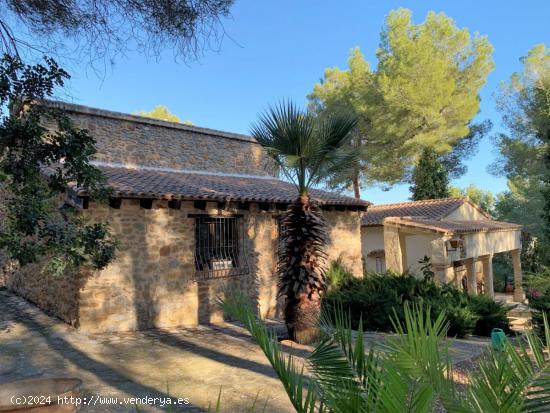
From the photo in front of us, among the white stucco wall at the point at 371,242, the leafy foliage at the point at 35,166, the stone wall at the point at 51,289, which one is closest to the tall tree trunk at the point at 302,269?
the leafy foliage at the point at 35,166

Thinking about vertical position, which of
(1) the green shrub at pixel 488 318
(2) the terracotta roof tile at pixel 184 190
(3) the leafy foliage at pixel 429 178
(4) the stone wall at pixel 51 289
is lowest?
(1) the green shrub at pixel 488 318

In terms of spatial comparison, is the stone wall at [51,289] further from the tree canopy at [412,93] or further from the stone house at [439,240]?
the tree canopy at [412,93]

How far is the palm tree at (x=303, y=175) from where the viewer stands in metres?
6.57

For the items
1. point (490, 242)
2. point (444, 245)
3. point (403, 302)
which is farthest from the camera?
point (490, 242)

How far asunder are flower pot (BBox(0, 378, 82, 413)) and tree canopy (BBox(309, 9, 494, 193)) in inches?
693

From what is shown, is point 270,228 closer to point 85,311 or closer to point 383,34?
point 85,311

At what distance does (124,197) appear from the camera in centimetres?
762

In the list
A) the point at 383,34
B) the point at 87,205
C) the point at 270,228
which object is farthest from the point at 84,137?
the point at 383,34

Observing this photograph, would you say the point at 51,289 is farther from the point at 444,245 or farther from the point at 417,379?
the point at 444,245

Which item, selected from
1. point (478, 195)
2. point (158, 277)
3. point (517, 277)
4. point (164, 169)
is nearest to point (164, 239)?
point (158, 277)

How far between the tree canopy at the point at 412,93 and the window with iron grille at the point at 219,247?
11434 mm

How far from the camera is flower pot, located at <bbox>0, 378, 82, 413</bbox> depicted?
3.06 metres

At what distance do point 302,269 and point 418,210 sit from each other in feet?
38.9

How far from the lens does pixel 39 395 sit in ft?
11.0
